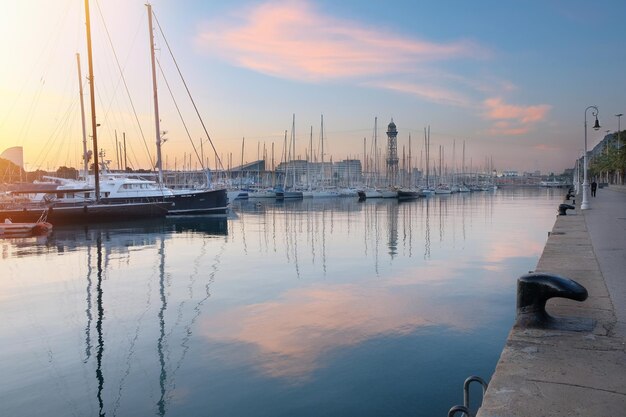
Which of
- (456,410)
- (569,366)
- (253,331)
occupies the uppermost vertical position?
(569,366)

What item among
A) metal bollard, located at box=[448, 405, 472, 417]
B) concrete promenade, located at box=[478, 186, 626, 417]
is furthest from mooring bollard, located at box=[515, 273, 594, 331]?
metal bollard, located at box=[448, 405, 472, 417]

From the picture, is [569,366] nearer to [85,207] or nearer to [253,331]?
[253,331]

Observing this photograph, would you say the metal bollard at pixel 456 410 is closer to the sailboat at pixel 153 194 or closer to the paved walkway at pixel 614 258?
the paved walkway at pixel 614 258

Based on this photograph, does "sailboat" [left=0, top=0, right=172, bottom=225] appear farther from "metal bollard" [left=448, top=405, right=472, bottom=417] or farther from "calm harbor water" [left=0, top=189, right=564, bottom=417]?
"metal bollard" [left=448, top=405, right=472, bottom=417]

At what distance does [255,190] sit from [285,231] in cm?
8369

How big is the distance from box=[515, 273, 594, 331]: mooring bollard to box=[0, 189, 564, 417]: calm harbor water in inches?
62.5

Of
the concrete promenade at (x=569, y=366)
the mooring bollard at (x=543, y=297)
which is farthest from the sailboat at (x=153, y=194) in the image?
the mooring bollard at (x=543, y=297)

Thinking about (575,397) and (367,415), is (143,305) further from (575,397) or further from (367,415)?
(575,397)

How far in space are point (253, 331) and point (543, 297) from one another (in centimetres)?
613

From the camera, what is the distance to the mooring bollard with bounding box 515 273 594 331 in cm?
664

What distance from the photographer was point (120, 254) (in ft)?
80.6

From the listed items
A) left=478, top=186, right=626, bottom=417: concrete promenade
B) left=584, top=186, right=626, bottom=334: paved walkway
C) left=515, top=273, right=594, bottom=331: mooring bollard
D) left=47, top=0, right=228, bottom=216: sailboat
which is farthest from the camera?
left=47, top=0, right=228, bottom=216: sailboat

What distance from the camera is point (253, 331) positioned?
10875 millimetres

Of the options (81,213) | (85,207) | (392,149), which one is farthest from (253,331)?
(392,149)
